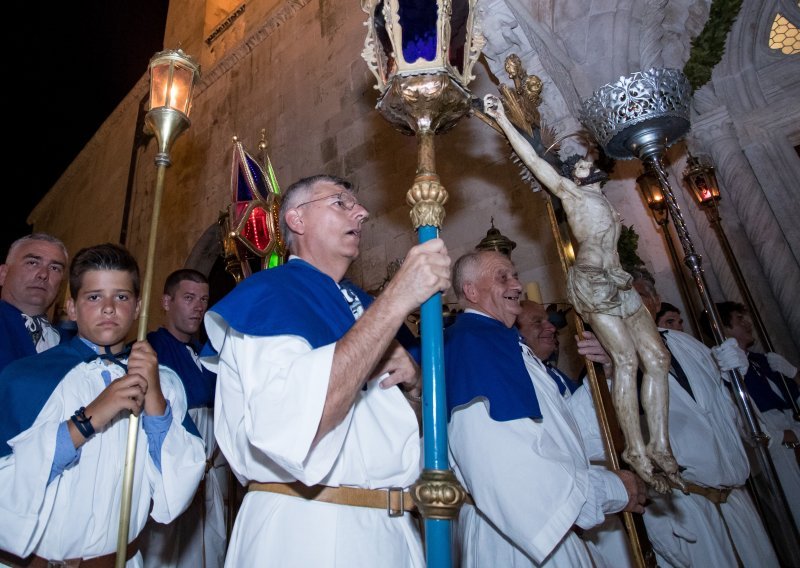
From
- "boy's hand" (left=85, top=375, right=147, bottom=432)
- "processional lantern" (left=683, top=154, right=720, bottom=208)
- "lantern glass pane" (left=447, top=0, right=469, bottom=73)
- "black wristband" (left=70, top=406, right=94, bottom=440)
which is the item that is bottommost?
"black wristband" (left=70, top=406, right=94, bottom=440)

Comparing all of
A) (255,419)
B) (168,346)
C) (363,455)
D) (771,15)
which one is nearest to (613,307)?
(363,455)

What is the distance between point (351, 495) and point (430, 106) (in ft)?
4.08

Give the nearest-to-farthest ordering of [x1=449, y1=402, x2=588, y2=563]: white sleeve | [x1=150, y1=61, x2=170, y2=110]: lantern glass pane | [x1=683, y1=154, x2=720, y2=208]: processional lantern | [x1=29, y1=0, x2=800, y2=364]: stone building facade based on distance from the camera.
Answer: [x1=449, y1=402, x2=588, y2=563]: white sleeve < [x1=150, y1=61, x2=170, y2=110]: lantern glass pane < [x1=29, y1=0, x2=800, y2=364]: stone building facade < [x1=683, y1=154, x2=720, y2=208]: processional lantern

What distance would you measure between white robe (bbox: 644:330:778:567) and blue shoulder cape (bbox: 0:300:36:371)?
301 centimetres

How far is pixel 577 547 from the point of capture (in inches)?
77.9

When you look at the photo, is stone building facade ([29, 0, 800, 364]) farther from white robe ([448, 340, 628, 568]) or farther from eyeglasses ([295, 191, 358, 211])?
white robe ([448, 340, 628, 568])

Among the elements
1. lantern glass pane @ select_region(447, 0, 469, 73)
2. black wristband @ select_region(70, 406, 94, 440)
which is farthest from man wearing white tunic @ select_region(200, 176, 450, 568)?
lantern glass pane @ select_region(447, 0, 469, 73)

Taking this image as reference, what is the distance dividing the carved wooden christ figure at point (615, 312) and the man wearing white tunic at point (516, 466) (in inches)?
7.9

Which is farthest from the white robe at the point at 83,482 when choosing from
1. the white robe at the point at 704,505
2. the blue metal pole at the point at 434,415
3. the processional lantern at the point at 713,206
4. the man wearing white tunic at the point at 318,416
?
the processional lantern at the point at 713,206

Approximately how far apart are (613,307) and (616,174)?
2.38 metres

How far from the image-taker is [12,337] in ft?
8.39

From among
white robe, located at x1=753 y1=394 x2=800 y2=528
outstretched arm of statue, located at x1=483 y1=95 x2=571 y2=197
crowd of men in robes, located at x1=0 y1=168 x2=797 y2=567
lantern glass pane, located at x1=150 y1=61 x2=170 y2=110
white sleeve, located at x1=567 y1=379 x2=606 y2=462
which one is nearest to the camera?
crowd of men in robes, located at x1=0 y1=168 x2=797 y2=567

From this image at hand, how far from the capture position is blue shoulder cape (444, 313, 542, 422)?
Answer: 198 cm

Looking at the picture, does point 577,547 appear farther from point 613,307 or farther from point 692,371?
point 692,371
